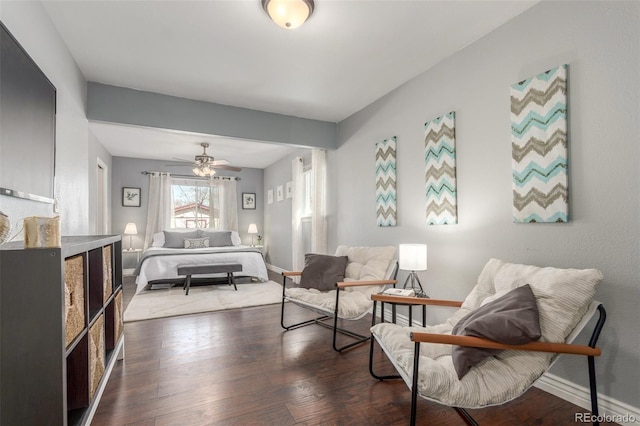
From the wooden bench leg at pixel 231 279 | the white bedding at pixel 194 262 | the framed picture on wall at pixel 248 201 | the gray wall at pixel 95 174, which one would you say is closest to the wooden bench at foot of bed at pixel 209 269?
the wooden bench leg at pixel 231 279

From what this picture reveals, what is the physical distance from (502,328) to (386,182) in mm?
2376

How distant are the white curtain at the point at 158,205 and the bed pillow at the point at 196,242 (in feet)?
2.97

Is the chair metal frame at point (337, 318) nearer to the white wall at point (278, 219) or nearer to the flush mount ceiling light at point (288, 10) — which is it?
the flush mount ceiling light at point (288, 10)

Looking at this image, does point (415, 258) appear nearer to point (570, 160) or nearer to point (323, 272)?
point (323, 272)

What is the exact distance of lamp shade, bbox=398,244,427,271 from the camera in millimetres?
2803

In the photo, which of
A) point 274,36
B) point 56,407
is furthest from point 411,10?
point 56,407

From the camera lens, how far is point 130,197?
7.03 m

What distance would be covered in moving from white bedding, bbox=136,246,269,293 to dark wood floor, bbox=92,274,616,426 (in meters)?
2.12

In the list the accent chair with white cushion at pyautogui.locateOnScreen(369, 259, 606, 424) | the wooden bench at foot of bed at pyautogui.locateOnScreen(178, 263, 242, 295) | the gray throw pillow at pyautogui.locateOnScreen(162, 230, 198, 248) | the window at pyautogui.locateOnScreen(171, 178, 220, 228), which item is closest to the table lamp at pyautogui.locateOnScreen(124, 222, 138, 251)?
the gray throw pillow at pyautogui.locateOnScreen(162, 230, 198, 248)

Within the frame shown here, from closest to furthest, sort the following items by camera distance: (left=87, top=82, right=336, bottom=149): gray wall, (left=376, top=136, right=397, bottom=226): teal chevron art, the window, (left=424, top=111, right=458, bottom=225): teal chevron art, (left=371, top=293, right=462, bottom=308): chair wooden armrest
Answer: (left=371, top=293, right=462, bottom=308): chair wooden armrest
(left=424, top=111, right=458, bottom=225): teal chevron art
(left=87, top=82, right=336, bottom=149): gray wall
(left=376, top=136, right=397, bottom=226): teal chevron art
the window

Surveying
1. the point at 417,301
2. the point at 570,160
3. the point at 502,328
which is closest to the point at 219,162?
the point at 417,301

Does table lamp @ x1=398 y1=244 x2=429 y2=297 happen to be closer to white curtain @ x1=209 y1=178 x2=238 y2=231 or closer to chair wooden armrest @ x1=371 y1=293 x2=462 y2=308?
chair wooden armrest @ x1=371 y1=293 x2=462 y2=308

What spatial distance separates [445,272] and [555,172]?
125 centimetres

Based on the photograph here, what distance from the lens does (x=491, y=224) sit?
8.35 feet
